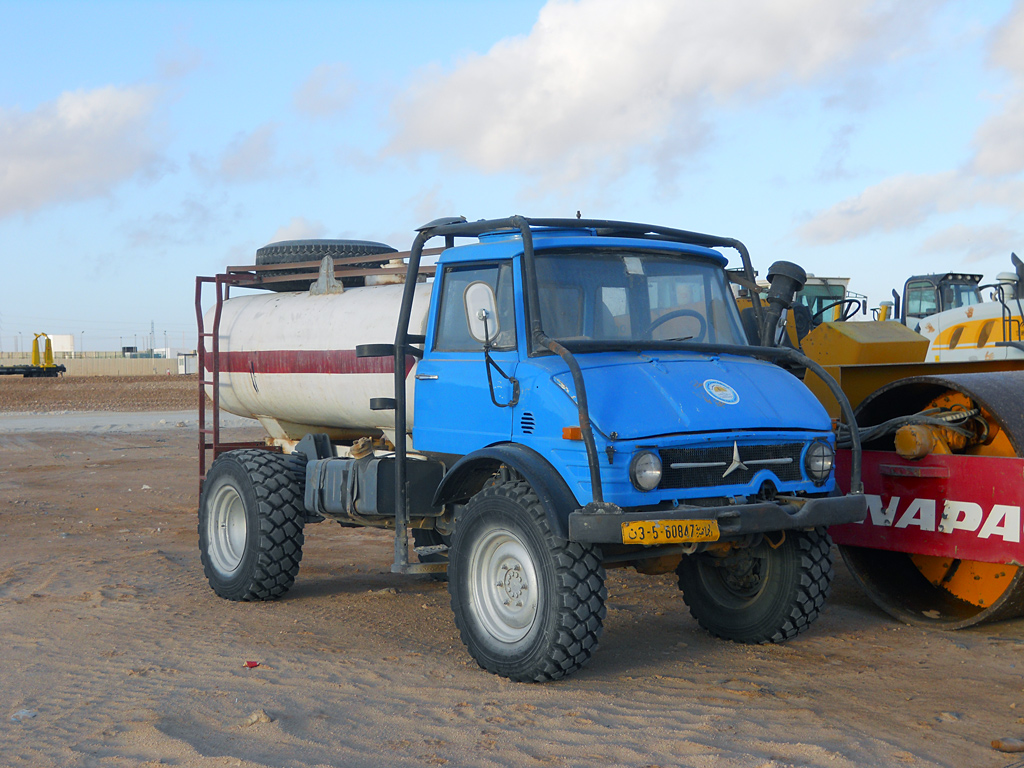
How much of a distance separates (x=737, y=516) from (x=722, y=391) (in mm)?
733

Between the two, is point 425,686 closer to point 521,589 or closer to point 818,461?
point 521,589

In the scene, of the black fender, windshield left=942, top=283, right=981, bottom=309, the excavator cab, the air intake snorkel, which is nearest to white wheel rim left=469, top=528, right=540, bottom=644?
the black fender

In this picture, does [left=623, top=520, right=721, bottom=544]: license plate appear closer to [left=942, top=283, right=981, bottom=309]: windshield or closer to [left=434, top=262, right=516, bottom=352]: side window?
[left=434, top=262, right=516, bottom=352]: side window

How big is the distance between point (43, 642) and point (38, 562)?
3.32 meters

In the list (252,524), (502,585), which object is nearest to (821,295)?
(252,524)

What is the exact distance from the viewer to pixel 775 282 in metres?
8.38

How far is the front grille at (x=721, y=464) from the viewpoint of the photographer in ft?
18.7

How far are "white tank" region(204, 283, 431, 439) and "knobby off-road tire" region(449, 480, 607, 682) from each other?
177 cm

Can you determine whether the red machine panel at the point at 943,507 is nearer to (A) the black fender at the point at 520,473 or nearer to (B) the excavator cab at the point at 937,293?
(A) the black fender at the point at 520,473

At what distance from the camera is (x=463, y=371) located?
660 centimetres

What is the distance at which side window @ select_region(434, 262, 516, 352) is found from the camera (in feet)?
20.8

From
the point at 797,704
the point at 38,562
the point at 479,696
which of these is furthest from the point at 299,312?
the point at 797,704

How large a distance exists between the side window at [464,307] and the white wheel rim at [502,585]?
3.89ft

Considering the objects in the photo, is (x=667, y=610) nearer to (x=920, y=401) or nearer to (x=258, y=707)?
Result: (x=920, y=401)
